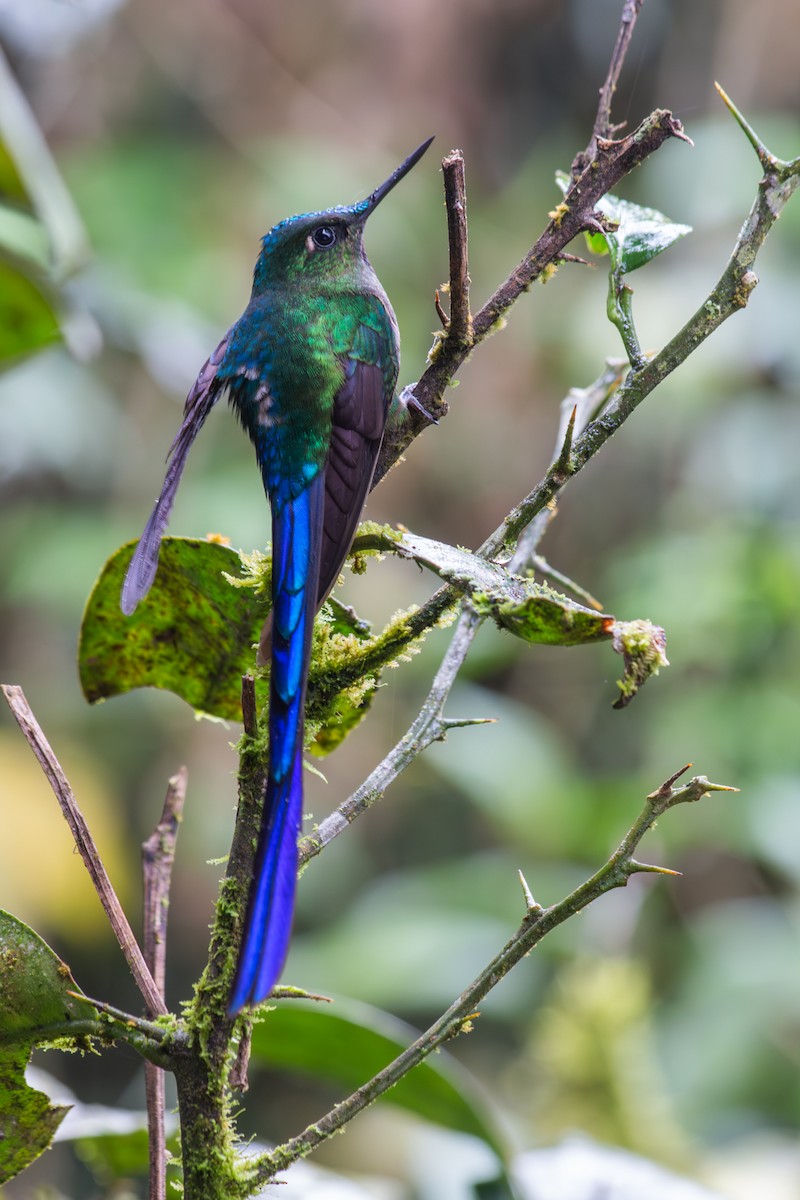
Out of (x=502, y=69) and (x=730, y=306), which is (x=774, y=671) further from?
(x=502, y=69)

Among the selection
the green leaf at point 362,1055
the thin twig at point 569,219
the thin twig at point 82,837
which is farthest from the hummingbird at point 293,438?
the green leaf at point 362,1055

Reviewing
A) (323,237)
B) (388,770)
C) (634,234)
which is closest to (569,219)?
(634,234)

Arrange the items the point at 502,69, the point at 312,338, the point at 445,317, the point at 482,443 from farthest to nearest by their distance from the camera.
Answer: the point at 502,69 → the point at 482,443 → the point at 312,338 → the point at 445,317

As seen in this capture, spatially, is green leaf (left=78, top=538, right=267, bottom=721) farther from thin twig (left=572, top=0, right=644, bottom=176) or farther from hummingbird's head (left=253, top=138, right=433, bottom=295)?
hummingbird's head (left=253, top=138, right=433, bottom=295)

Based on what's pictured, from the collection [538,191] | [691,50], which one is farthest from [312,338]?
[691,50]

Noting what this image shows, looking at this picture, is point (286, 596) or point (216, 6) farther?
point (216, 6)

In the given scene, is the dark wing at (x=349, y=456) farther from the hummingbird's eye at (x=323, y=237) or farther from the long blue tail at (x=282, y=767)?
the hummingbird's eye at (x=323, y=237)

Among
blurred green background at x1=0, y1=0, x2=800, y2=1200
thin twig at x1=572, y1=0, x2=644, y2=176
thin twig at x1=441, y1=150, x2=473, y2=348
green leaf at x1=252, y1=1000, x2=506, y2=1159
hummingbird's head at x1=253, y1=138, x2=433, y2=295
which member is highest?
blurred green background at x1=0, y1=0, x2=800, y2=1200

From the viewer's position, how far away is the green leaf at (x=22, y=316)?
5.80 feet

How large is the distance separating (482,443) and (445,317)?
485 centimetres

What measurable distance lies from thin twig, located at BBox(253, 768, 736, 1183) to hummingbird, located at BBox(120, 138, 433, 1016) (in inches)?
5.3

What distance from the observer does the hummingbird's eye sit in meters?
1.83

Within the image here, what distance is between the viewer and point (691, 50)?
21.3 ft

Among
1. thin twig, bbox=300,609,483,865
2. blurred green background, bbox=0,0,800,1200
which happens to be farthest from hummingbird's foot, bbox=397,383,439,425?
blurred green background, bbox=0,0,800,1200
